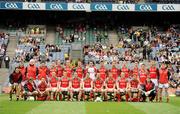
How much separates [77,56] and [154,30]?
30.5 ft

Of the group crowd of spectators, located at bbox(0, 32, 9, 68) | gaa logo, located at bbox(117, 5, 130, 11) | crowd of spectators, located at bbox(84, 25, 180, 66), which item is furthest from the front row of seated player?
gaa logo, located at bbox(117, 5, 130, 11)

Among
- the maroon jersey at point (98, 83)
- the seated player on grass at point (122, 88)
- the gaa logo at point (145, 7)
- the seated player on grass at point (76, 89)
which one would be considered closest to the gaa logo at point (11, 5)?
the gaa logo at point (145, 7)

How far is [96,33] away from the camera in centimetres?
4606

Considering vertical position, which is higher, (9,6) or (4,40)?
(9,6)

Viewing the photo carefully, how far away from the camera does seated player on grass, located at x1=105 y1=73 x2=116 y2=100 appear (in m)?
24.6

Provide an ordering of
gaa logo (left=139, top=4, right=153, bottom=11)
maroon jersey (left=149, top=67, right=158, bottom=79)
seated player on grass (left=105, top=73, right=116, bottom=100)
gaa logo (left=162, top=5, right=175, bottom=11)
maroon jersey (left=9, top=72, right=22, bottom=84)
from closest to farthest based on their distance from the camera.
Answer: seated player on grass (left=105, top=73, right=116, bottom=100)
maroon jersey (left=9, top=72, right=22, bottom=84)
maroon jersey (left=149, top=67, right=158, bottom=79)
gaa logo (left=139, top=4, right=153, bottom=11)
gaa logo (left=162, top=5, right=175, bottom=11)

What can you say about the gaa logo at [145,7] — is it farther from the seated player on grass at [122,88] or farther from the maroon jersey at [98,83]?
the maroon jersey at [98,83]

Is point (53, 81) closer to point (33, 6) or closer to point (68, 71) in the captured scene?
point (68, 71)

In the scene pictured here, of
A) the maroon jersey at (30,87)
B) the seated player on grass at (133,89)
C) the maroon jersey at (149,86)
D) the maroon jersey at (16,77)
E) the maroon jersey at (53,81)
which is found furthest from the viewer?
the maroon jersey at (16,77)

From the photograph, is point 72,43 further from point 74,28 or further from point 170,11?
point 170,11

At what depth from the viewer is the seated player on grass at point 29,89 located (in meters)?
24.4

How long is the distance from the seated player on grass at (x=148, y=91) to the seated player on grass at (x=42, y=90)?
459 cm

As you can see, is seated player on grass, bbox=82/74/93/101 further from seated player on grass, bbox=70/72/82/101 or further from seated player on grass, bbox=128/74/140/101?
seated player on grass, bbox=128/74/140/101

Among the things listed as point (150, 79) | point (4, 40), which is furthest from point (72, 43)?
point (150, 79)
